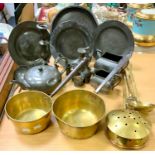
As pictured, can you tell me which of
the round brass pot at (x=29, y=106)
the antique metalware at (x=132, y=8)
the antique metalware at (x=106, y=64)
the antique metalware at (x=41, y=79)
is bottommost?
the round brass pot at (x=29, y=106)

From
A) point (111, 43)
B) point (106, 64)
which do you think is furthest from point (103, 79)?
point (111, 43)

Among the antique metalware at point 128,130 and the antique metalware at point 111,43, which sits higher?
the antique metalware at point 111,43

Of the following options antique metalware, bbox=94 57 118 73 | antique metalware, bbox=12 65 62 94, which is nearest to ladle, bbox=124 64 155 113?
antique metalware, bbox=94 57 118 73

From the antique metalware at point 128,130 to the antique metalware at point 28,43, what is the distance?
0.40 meters

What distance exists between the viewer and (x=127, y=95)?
771mm

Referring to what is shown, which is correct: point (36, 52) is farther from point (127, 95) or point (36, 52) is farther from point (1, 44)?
point (127, 95)

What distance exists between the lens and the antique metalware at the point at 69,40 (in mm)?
840

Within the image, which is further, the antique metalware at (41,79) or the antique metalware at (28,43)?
the antique metalware at (28,43)

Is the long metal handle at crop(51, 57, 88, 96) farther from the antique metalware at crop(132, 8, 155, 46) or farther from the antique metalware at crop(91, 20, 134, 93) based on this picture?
the antique metalware at crop(132, 8, 155, 46)

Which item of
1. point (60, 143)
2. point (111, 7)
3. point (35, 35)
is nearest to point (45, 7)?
point (111, 7)

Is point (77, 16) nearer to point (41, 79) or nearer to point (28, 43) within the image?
point (28, 43)

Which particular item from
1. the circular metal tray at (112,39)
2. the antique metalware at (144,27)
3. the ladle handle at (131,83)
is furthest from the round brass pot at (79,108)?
the antique metalware at (144,27)

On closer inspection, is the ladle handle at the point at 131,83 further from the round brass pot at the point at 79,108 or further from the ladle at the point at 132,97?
the round brass pot at the point at 79,108

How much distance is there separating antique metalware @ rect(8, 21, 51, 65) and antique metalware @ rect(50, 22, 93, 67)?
40 millimetres
